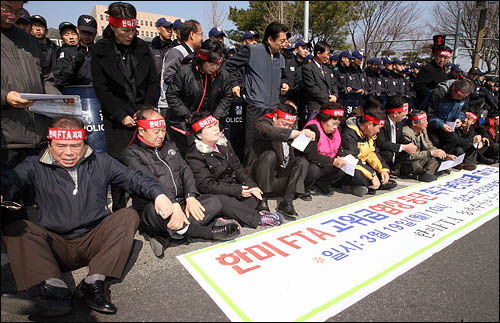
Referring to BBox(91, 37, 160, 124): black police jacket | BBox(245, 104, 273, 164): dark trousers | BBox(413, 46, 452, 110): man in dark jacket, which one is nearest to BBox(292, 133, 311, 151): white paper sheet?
BBox(245, 104, 273, 164): dark trousers

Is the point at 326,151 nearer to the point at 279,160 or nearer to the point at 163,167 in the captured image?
the point at 279,160

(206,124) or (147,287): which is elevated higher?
(206,124)

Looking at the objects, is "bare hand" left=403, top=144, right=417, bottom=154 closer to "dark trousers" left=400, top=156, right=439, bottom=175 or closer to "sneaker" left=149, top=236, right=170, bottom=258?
"dark trousers" left=400, top=156, right=439, bottom=175

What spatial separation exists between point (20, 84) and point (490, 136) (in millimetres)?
7473

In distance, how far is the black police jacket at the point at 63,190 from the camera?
2072 millimetres

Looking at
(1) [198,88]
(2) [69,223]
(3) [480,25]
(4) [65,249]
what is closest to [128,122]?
(1) [198,88]

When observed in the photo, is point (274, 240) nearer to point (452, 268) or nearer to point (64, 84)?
point (452, 268)

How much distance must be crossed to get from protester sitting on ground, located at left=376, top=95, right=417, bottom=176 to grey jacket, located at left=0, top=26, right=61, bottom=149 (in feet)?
14.0

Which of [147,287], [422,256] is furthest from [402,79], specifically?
[147,287]

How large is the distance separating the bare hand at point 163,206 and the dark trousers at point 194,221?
0.14m

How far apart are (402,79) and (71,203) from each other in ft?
32.9

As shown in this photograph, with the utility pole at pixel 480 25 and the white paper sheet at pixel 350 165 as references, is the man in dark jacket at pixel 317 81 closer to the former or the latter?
the white paper sheet at pixel 350 165

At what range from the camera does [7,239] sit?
6.17ft

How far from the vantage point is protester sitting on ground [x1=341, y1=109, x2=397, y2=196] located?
423 centimetres
